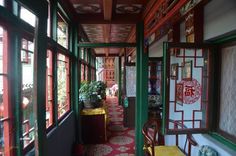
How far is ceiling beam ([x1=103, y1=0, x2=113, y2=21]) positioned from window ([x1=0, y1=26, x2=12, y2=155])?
5.02 feet

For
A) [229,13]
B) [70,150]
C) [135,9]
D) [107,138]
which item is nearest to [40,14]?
[229,13]

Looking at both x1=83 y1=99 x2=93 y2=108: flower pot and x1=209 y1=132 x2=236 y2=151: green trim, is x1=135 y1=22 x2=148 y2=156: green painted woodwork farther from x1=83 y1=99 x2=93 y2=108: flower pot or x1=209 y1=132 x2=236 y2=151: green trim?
x1=209 y1=132 x2=236 y2=151: green trim

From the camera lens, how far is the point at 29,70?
1569 millimetres

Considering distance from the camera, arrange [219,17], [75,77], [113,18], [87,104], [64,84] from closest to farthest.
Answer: [219,17] < [64,84] < [113,18] < [75,77] < [87,104]

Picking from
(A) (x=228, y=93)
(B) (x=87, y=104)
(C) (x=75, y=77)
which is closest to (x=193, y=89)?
(A) (x=228, y=93)

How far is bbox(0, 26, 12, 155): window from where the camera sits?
1.23 m

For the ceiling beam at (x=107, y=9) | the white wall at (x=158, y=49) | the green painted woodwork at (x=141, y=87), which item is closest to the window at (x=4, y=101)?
the ceiling beam at (x=107, y=9)

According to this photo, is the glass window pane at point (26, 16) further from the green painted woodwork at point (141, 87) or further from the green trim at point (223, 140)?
the green painted woodwork at point (141, 87)

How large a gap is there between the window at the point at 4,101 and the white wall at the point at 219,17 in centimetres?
168

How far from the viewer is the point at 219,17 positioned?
1.80 m

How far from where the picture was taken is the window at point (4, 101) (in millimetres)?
1226

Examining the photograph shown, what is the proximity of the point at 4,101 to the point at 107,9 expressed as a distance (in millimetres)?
1996

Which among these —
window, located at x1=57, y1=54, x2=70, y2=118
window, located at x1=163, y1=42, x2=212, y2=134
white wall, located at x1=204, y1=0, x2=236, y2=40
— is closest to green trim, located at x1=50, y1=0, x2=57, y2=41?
window, located at x1=57, y1=54, x2=70, y2=118

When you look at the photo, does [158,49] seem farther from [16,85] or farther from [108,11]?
[16,85]
